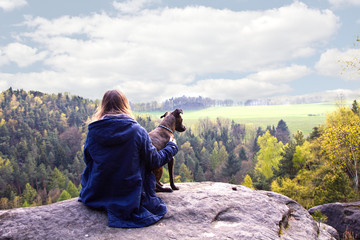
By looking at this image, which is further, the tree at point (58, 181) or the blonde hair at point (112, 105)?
the tree at point (58, 181)

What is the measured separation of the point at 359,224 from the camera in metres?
12.1

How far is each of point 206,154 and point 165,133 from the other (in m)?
87.4

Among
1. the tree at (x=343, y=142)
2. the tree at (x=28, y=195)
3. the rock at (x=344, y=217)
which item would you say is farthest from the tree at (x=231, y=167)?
the rock at (x=344, y=217)

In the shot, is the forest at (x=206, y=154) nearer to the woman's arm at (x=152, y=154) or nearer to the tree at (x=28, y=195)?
the tree at (x=28, y=195)

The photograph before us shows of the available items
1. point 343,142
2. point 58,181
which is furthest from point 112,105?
point 58,181

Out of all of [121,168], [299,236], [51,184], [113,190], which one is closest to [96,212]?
[113,190]

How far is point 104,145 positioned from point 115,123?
49 centimetres

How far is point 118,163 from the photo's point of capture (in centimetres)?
519

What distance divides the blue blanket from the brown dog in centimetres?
102

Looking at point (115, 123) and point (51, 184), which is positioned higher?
point (115, 123)

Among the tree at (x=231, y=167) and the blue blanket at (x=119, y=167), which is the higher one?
the blue blanket at (x=119, y=167)

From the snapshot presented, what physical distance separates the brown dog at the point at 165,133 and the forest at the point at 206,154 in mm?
1744

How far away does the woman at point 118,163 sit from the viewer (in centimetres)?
516

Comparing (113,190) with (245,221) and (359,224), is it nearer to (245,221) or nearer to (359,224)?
(245,221)
